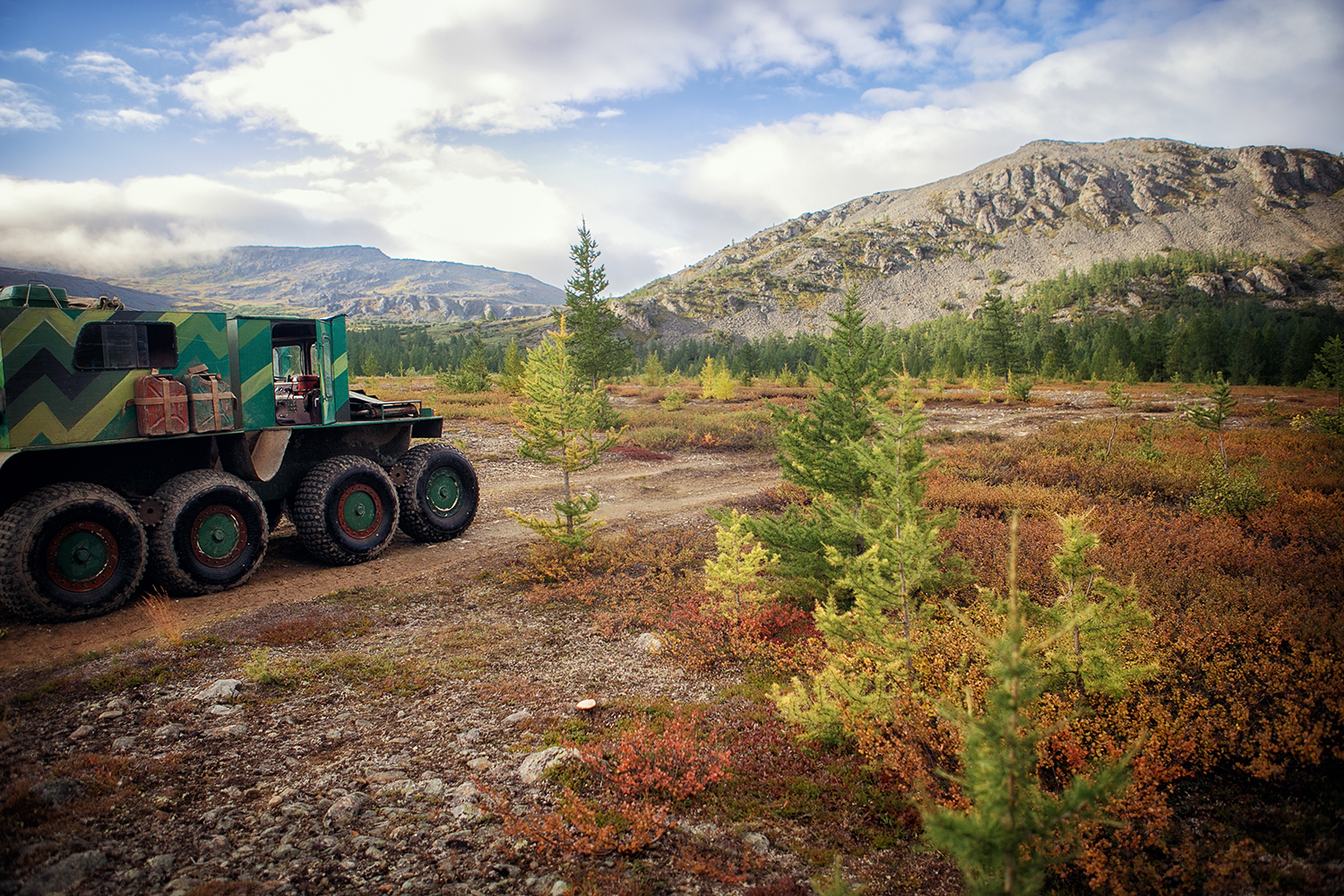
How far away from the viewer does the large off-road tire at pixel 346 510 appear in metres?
10.5

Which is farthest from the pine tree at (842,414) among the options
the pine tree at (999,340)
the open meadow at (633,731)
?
the pine tree at (999,340)

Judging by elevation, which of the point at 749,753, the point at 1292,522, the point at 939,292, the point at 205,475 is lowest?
the point at 749,753

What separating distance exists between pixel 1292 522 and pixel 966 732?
13.5 meters

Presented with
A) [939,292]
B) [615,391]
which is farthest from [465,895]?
[939,292]

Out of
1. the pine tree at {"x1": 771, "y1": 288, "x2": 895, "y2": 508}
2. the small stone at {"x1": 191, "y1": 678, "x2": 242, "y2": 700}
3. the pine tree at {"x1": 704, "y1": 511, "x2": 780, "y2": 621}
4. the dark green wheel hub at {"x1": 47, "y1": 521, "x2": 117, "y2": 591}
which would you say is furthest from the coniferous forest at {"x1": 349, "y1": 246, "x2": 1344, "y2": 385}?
the dark green wheel hub at {"x1": 47, "y1": 521, "x2": 117, "y2": 591}

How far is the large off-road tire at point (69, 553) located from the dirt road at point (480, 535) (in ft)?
1.15

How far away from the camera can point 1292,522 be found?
37.4ft

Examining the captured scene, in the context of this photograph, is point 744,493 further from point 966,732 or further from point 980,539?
point 966,732

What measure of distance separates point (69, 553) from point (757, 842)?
9653mm

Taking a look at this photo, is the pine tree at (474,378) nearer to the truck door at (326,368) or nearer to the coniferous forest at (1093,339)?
the coniferous forest at (1093,339)

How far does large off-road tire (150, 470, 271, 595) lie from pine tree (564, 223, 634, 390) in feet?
69.5

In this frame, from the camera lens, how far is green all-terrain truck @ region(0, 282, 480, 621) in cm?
783

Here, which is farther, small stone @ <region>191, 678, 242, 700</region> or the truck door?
the truck door

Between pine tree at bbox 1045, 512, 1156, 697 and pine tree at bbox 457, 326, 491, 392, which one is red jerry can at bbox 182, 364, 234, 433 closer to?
pine tree at bbox 1045, 512, 1156, 697
